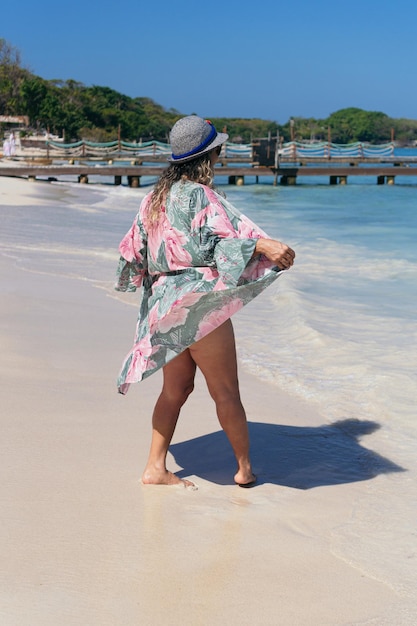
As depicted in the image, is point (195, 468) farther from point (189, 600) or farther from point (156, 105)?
point (156, 105)

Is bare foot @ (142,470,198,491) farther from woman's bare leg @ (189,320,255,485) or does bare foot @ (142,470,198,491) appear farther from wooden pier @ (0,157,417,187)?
wooden pier @ (0,157,417,187)

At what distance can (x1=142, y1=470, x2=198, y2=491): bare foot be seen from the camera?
3209mm

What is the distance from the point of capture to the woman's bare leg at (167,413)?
319 centimetres

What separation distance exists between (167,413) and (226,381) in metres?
0.27

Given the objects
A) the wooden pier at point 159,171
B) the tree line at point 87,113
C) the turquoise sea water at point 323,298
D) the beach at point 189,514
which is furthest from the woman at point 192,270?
the tree line at point 87,113

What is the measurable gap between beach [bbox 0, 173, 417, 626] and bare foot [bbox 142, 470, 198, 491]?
44 mm

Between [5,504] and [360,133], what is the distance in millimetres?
149916

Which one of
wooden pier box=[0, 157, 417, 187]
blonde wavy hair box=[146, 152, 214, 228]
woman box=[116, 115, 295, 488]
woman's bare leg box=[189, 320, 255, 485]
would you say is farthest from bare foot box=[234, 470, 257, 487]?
wooden pier box=[0, 157, 417, 187]

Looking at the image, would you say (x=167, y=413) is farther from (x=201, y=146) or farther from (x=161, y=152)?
(x=161, y=152)

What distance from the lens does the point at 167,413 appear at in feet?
10.6

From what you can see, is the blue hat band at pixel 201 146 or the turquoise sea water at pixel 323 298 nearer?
the blue hat band at pixel 201 146

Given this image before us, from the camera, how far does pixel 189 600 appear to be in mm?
2344

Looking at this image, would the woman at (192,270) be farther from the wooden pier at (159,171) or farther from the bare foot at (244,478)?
the wooden pier at (159,171)

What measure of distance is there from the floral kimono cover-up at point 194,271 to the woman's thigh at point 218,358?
9cm
